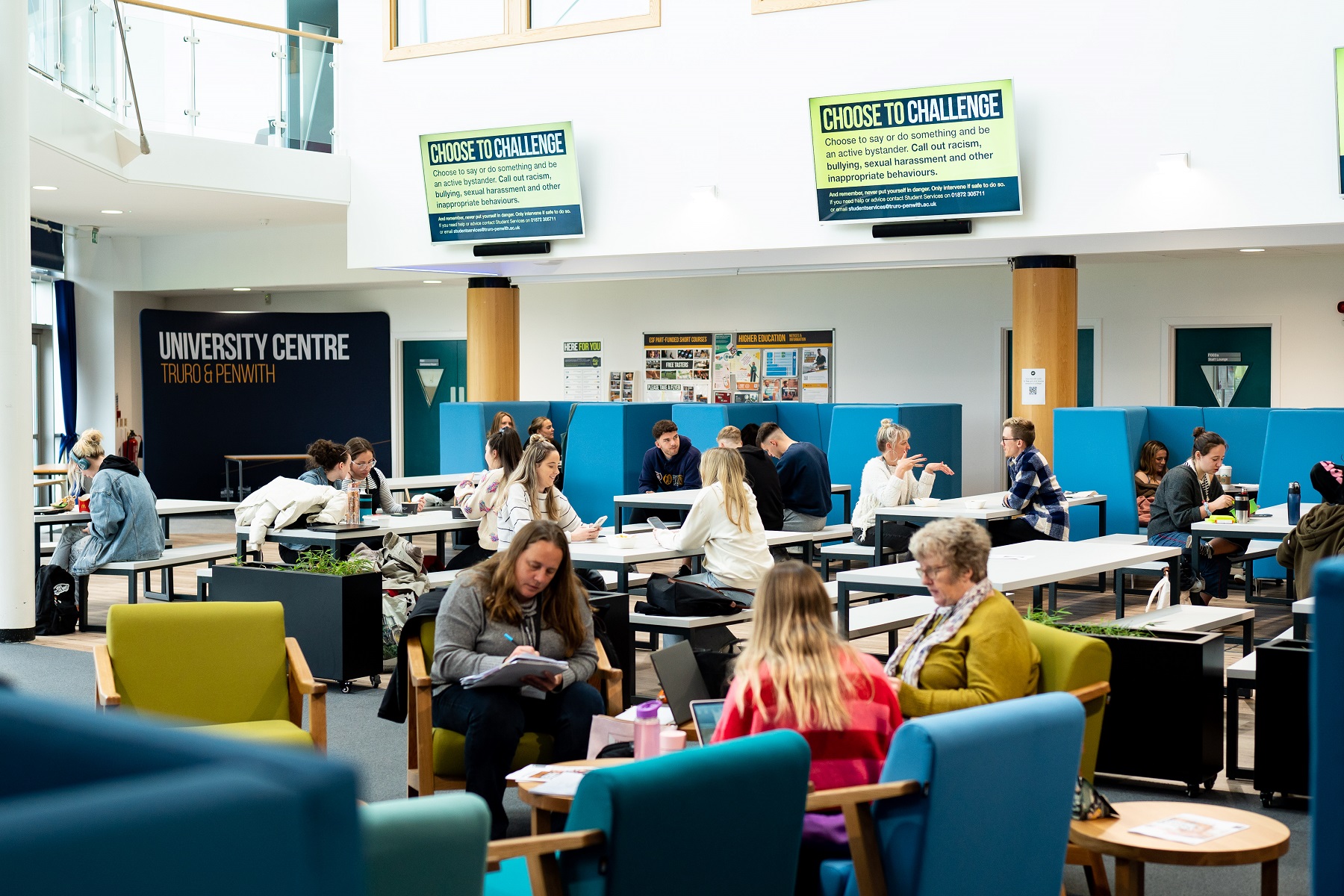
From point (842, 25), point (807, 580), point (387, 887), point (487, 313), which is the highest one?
point (842, 25)

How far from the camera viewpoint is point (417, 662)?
4.52 m

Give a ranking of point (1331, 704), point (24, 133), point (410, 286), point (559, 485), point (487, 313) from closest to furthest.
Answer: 1. point (1331, 704)
2. point (24, 133)
3. point (559, 485)
4. point (487, 313)
5. point (410, 286)

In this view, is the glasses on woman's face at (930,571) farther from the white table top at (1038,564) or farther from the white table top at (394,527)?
the white table top at (394,527)

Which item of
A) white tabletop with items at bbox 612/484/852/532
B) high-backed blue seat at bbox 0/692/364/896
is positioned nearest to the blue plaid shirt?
Result: white tabletop with items at bbox 612/484/852/532

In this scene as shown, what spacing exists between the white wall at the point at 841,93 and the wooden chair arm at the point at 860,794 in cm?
771

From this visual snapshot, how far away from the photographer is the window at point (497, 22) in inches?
461

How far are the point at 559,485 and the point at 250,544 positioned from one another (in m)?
4.95

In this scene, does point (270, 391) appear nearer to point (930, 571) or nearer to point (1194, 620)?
point (1194, 620)

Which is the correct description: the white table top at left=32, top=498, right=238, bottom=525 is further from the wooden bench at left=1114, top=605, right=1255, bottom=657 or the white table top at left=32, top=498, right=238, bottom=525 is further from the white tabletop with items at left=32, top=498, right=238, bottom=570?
the wooden bench at left=1114, top=605, right=1255, bottom=657

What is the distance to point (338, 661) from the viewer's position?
6.57 m

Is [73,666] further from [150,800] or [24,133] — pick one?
[150,800]

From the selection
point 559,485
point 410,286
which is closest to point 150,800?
point 559,485

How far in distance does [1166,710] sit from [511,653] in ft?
7.52

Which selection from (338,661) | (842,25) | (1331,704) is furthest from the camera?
(842,25)
